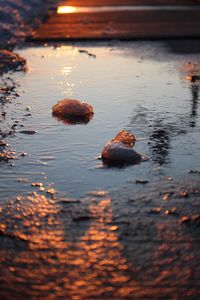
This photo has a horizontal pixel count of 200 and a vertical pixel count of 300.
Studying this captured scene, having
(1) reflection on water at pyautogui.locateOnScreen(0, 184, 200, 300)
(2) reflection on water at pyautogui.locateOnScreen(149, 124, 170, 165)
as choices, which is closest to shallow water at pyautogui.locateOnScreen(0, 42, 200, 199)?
(2) reflection on water at pyautogui.locateOnScreen(149, 124, 170, 165)

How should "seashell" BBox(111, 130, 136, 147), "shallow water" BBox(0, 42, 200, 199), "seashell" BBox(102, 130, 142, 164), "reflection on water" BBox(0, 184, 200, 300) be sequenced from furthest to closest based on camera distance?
1. "seashell" BBox(111, 130, 136, 147)
2. "seashell" BBox(102, 130, 142, 164)
3. "shallow water" BBox(0, 42, 200, 199)
4. "reflection on water" BBox(0, 184, 200, 300)

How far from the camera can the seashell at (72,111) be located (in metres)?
5.66

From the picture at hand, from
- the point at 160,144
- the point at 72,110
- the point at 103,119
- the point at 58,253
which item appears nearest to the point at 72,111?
the point at 72,110

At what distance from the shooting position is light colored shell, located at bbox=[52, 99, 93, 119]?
5.69 meters

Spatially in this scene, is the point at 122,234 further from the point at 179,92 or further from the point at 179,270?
the point at 179,92

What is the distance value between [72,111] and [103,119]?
0.37m

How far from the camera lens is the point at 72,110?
573cm

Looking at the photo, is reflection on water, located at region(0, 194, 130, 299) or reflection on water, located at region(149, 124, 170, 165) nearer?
reflection on water, located at region(0, 194, 130, 299)

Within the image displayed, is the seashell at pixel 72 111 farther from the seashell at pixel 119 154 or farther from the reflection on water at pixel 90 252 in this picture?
the reflection on water at pixel 90 252

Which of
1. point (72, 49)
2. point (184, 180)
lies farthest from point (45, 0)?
point (184, 180)

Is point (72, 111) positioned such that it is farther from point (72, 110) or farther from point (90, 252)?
point (90, 252)

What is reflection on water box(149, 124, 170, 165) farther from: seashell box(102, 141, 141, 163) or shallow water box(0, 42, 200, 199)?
seashell box(102, 141, 141, 163)

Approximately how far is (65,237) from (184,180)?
1.12m

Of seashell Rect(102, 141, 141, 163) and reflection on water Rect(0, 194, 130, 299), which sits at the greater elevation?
seashell Rect(102, 141, 141, 163)
